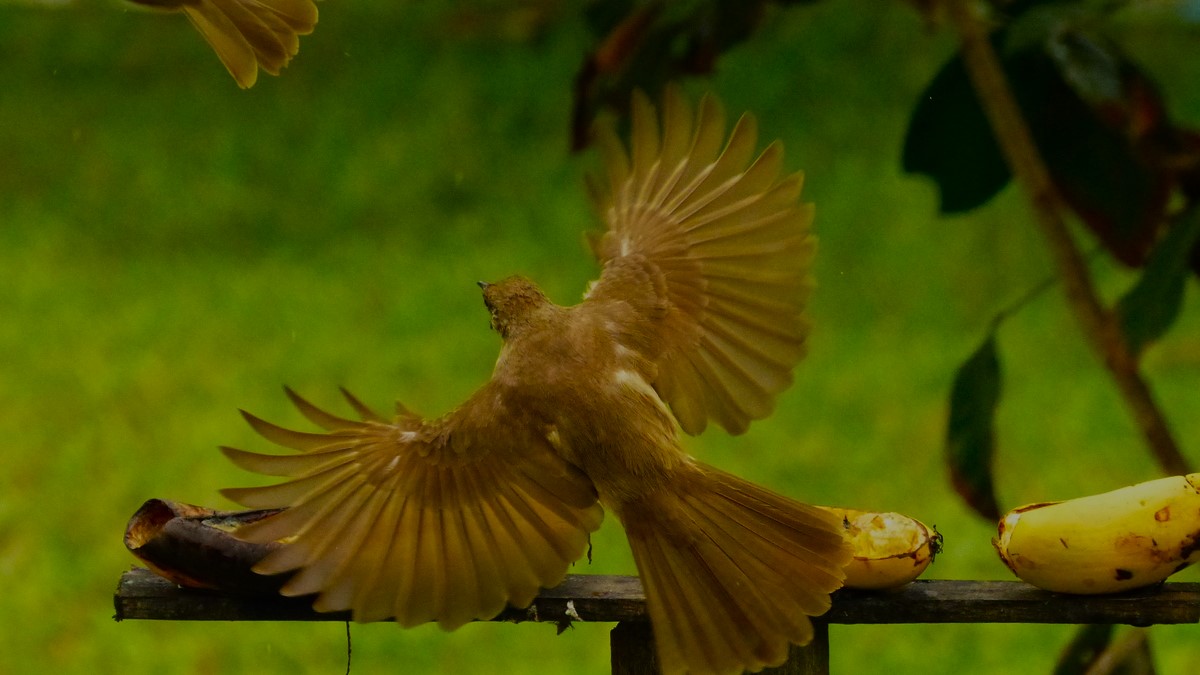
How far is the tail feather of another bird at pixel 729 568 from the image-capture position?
179 centimetres

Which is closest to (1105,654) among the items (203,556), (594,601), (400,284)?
(594,601)

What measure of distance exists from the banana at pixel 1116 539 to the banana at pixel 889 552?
4.4 inches

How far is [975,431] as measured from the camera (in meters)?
3.03

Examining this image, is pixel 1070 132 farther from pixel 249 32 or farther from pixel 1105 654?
pixel 249 32

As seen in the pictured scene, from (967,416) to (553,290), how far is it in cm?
254

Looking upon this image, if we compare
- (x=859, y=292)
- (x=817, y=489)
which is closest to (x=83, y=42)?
(x=859, y=292)

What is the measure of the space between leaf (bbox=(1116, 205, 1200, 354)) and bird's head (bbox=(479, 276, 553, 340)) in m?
1.34

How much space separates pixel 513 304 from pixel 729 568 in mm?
411

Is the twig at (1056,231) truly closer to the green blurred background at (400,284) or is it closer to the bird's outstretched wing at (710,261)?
the bird's outstretched wing at (710,261)

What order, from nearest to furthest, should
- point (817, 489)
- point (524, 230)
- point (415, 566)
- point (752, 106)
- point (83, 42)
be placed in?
point (415, 566)
point (817, 489)
point (524, 230)
point (752, 106)
point (83, 42)

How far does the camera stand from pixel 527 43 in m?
6.60

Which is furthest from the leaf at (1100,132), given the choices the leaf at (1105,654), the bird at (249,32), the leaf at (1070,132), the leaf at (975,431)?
the bird at (249,32)

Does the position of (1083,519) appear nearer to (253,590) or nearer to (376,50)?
(253,590)

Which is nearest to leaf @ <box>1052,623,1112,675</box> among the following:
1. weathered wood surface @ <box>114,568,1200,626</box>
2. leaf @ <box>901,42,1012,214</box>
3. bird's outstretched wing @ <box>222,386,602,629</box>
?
leaf @ <box>901,42,1012,214</box>
